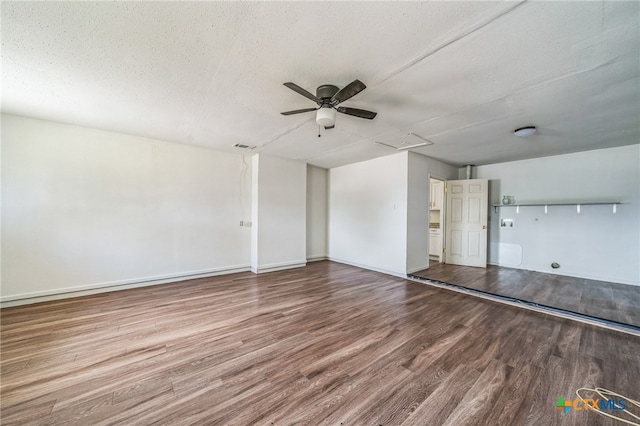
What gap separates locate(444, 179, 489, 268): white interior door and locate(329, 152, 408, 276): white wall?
6.62ft

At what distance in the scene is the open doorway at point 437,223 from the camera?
600 cm

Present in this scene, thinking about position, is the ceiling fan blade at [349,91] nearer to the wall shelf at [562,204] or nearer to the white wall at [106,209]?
the white wall at [106,209]

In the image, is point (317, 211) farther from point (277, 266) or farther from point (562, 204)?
point (562, 204)

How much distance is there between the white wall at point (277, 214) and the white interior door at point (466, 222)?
3.82 metres

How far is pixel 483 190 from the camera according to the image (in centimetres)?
552

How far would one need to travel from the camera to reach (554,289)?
3881mm

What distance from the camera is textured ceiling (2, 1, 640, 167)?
4.95 feet

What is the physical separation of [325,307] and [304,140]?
9.20 ft

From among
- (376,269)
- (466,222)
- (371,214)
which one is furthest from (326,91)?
(466,222)

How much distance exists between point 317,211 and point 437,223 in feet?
11.9

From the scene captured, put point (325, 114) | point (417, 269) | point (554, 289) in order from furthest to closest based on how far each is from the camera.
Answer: point (417, 269) → point (554, 289) → point (325, 114)

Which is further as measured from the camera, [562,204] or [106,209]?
[562,204]

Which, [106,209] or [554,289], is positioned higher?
[106,209]
